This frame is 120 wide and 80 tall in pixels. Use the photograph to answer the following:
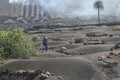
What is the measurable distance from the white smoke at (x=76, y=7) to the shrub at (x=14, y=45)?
401ft

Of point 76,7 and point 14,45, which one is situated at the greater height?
point 76,7

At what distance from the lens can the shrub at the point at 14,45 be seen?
114 ft

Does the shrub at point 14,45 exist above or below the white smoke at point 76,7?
below

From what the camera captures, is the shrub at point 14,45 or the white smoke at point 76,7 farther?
the white smoke at point 76,7

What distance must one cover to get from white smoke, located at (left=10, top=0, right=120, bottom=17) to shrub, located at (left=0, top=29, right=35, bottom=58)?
401 ft

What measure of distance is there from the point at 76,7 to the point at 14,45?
14457 centimetres

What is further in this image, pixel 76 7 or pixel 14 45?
pixel 76 7

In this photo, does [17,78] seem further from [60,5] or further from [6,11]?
[60,5]

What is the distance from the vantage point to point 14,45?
114ft

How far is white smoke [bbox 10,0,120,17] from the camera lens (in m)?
165

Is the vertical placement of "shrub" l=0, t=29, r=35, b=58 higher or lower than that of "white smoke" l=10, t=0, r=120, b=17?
lower

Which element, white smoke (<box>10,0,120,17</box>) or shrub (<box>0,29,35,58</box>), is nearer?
shrub (<box>0,29,35,58</box>)

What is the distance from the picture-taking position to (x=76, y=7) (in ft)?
585

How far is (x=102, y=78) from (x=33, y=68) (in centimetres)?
500
